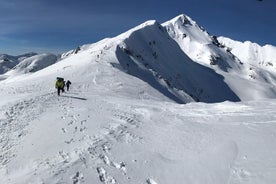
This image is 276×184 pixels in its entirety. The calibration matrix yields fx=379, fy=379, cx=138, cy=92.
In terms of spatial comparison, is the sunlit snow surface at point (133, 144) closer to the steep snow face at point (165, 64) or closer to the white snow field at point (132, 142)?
the white snow field at point (132, 142)

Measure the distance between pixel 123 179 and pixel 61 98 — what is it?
57.7ft

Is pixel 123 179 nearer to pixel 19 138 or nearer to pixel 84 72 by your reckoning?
pixel 19 138

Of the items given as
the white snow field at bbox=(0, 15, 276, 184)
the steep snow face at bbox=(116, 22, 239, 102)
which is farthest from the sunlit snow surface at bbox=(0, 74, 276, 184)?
the steep snow face at bbox=(116, 22, 239, 102)

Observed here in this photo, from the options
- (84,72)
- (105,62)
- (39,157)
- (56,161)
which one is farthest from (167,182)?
(105,62)

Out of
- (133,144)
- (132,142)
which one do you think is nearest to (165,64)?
(132,142)

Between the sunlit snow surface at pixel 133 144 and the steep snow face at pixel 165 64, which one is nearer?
the sunlit snow surface at pixel 133 144

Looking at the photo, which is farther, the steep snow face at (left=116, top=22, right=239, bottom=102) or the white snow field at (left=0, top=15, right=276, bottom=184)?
the steep snow face at (left=116, top=22, right=239, bottom=102)

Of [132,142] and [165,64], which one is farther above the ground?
[132,142]

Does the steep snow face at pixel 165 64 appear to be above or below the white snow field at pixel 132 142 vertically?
below

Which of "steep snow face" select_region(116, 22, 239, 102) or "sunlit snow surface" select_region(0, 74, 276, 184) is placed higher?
"sunlit snow surface" select_region(0, 74, 276, 184)

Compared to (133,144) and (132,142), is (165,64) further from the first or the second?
(133,144)

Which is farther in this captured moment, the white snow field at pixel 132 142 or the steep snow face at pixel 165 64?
the steep snow face at pixel 165 64

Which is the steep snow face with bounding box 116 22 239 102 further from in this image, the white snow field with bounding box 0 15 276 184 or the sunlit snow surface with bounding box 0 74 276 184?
the sunlit snow surface with bounding box 0 74 276 184

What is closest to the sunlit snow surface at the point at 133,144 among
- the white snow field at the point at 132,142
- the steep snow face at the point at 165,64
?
the white snow field at the point at 132,142
